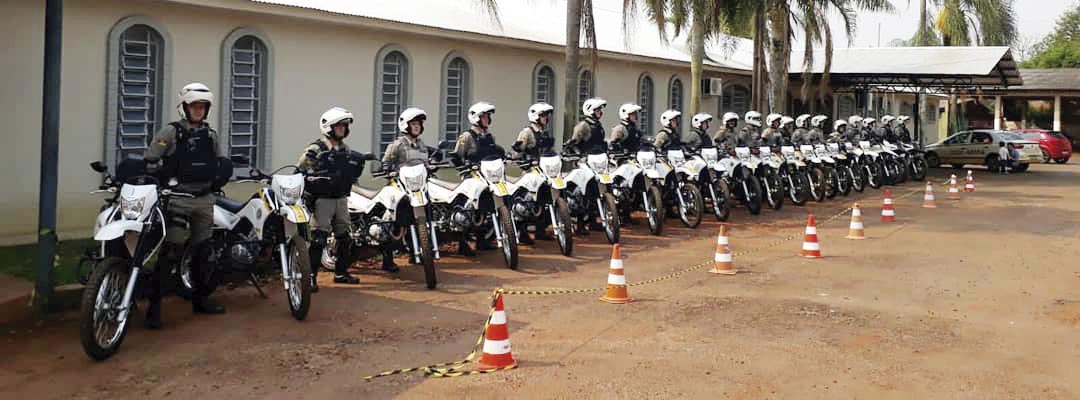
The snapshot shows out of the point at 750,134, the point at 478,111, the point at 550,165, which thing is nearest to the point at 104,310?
the point at 478,111

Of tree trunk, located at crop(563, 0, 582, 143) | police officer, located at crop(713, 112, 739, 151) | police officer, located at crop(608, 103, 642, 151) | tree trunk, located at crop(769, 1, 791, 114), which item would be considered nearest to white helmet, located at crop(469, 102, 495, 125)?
police officer, located at crop(608, 103, 642, 151)

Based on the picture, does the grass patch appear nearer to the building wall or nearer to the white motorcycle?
the building wall

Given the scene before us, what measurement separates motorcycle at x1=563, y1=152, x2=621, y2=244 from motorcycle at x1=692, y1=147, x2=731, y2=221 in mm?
2568

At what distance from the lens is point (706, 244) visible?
42.5ft

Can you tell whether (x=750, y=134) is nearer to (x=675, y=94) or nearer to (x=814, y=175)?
(x=814, y=175)

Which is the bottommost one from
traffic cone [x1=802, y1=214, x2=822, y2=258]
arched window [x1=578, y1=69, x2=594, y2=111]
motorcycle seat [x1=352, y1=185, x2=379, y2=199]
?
Result: traffic cone [x1=802, y1=214, x2=822, y2=258]

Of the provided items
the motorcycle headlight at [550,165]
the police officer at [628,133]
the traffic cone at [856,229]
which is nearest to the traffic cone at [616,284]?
the motorcycle headlight at [550,165]

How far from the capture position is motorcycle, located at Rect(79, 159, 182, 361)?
6441 millimetres

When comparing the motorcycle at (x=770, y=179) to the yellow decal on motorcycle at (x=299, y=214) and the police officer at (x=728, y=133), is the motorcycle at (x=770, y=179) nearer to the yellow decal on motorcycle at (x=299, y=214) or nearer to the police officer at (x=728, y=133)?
Answer: the police officer at (x=728, y=133)

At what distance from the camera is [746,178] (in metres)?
16.2

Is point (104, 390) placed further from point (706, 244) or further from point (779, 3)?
point (779, 3)

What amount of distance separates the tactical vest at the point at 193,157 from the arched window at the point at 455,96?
9.49 meters

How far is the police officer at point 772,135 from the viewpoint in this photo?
17.7 meters

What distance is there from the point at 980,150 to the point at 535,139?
23.3 m
